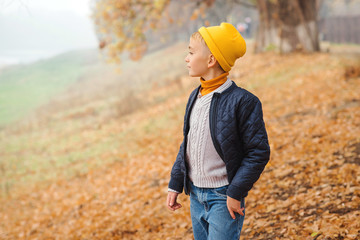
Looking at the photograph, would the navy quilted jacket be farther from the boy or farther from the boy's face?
the boy's face

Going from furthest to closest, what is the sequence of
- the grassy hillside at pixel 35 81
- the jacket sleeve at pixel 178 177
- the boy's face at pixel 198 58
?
the grassy hillside at pixel 35 81 < the jacket sleeve at pixel 178 177 < the boy's face at pixel 198 58

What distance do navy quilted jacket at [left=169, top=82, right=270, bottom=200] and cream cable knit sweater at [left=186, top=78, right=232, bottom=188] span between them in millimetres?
58

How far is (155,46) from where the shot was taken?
5053cm

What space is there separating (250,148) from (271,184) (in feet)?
11.8

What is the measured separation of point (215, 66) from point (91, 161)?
10066 millimetres

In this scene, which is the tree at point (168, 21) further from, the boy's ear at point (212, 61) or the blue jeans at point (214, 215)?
the blue jeans at point (214, 215)

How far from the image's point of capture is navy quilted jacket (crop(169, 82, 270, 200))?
214 centimetres

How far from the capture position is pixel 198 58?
225 cm

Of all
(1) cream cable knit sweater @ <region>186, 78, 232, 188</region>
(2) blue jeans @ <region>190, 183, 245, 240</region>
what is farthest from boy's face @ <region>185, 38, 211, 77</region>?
(2) blue jeans @ <region>190, 183, 245, 240</region>

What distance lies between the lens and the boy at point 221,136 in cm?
215

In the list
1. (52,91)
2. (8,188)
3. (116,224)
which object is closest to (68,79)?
(52,91)

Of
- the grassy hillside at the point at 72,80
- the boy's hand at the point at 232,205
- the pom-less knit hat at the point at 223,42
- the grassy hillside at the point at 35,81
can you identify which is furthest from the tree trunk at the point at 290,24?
the grassy hillside at the point at 35,81

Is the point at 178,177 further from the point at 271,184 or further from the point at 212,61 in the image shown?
the point at 271,184

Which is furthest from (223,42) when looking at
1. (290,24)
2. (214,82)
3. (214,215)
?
(290,24)
